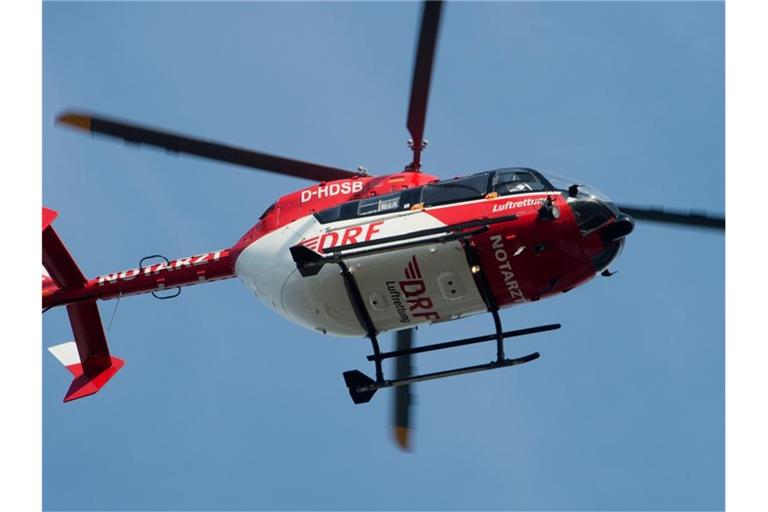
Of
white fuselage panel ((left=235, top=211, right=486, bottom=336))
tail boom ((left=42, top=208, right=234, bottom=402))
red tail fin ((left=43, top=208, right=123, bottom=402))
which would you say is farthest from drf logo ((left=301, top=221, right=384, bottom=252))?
red tail fin ((left=43, top=208, right=123, bottom=402))

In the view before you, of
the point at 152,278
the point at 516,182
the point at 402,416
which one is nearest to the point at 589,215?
the point at 516,182

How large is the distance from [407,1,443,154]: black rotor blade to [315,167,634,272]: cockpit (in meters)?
1.01

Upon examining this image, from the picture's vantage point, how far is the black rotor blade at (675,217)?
51.0 ft

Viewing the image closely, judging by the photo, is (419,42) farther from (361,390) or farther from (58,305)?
(58,305)

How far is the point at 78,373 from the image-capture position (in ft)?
60.2

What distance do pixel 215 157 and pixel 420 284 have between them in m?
3.62

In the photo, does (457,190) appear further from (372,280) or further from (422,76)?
(422,76)

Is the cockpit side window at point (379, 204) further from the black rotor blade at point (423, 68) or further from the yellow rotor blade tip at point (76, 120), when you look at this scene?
the yellow rotor blade tip at point (76, 120)

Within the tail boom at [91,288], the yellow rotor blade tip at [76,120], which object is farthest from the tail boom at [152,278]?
the yellow rotor blade tip at [76,120]

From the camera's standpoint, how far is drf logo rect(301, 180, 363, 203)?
16547 mm

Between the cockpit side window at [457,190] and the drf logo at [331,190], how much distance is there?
136cm

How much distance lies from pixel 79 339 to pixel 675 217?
1034 cm

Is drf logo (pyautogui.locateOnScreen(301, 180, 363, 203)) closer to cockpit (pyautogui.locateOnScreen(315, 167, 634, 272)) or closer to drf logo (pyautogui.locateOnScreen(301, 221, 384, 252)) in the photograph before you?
cockpit (pyautogui.locateOnScreen(315, 167, 634, 272))

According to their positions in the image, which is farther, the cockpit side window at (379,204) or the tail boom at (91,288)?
the tail boom at (91,288)
